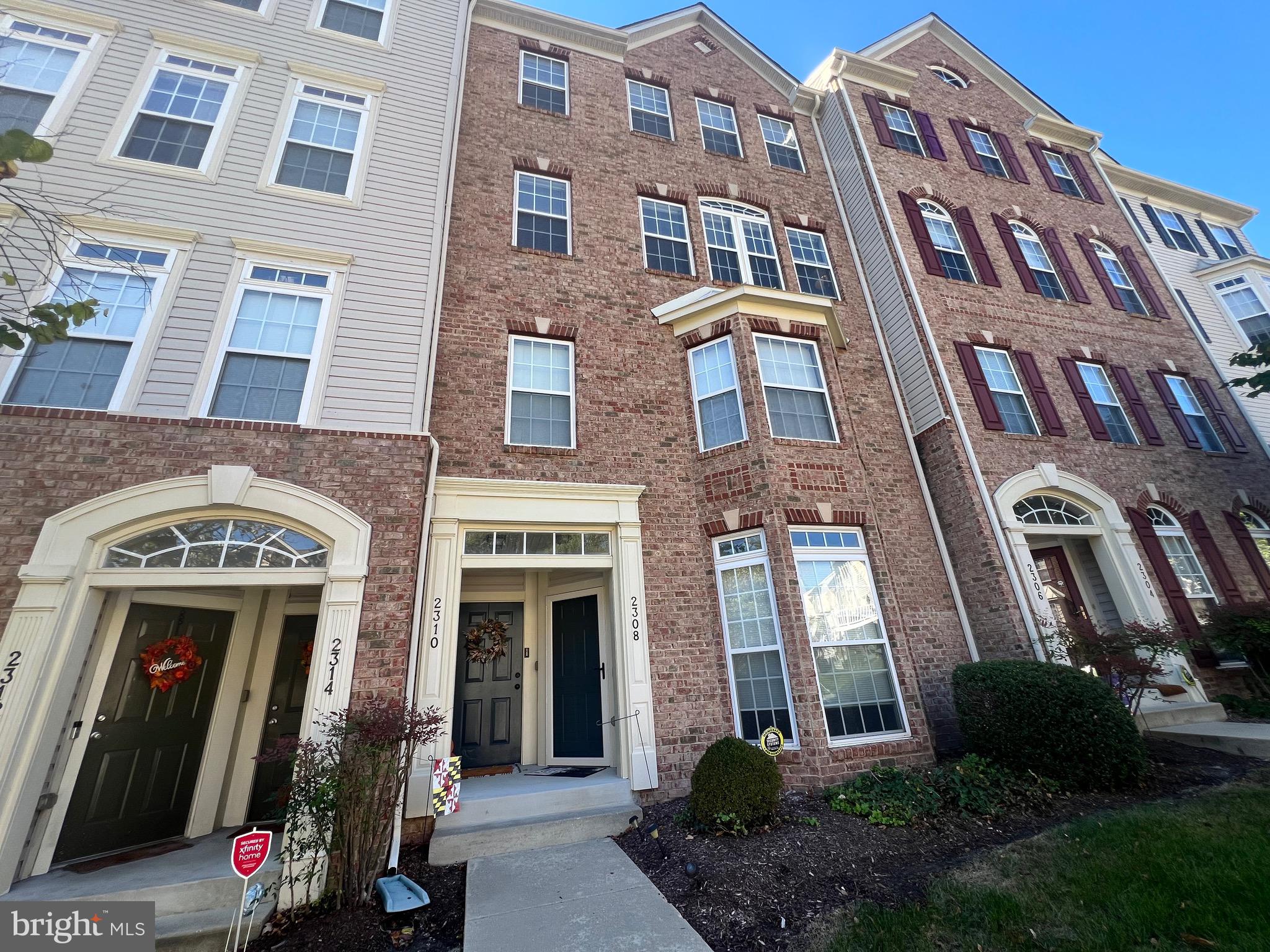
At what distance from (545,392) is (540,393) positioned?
0.08 metres

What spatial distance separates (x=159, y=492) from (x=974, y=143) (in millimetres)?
17254

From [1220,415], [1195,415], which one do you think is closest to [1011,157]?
[1195,415]

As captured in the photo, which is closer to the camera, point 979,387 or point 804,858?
point 804,858

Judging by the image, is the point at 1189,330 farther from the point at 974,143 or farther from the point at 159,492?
the point at 159,492

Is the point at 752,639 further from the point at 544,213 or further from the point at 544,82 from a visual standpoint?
the point at 544,82

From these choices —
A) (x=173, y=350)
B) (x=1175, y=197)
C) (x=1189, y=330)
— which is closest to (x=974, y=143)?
(x=1189, y=330)

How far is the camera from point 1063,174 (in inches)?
548

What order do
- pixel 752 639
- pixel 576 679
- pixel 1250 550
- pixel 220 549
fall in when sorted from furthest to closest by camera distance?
pixel 1250 550, pixel 576 679, pixel 752 639, pixel 220 549

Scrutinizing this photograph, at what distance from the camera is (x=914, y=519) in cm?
827

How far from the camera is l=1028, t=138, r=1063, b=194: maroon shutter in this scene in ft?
43.5

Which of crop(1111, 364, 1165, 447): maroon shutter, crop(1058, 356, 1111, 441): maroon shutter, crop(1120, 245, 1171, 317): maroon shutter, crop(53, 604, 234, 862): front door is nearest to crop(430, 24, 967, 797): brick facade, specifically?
crop(53, 604, 234, 862): front door

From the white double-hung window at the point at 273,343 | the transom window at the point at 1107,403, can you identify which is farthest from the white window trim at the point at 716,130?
the transom window at the point at 1107,403

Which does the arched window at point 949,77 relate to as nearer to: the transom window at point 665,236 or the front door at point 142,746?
the transom window at point 665,236

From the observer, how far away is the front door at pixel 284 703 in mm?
6102
